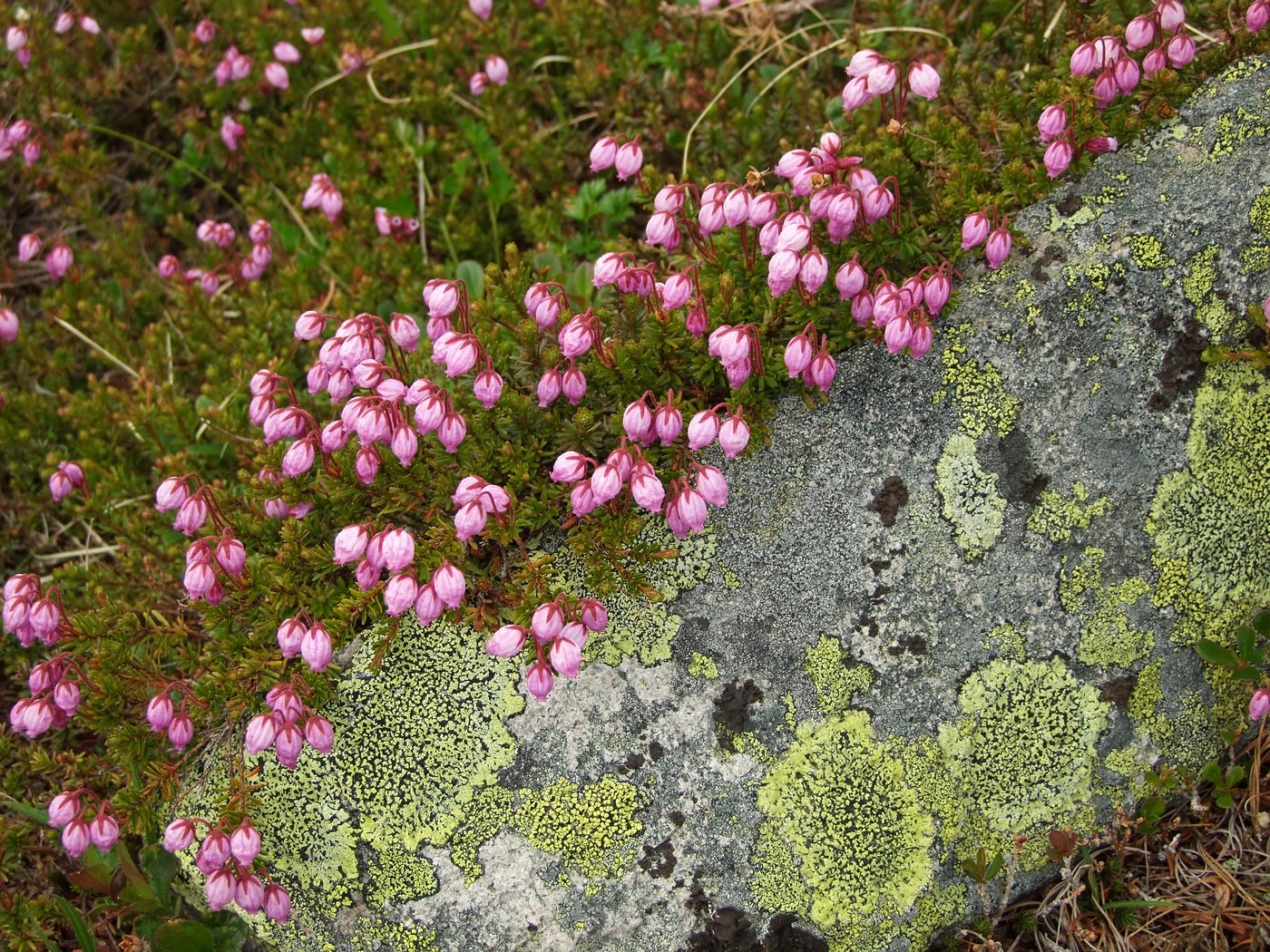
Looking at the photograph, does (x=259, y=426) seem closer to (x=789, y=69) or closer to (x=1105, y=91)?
(x=789, y=69)

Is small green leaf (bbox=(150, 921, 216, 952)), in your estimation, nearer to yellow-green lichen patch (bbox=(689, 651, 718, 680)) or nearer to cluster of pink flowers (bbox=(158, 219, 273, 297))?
yellow-green lichen patch (bbox=(689, 651, 718, 680))


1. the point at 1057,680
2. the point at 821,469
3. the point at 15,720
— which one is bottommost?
the point at 1057,680

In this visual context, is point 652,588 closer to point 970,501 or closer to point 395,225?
point 970,501

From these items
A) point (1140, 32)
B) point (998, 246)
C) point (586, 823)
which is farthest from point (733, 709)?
point (1140, 32)

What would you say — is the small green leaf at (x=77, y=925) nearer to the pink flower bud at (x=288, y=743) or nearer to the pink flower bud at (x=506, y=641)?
the pink flower bud at (x=288, y=743)

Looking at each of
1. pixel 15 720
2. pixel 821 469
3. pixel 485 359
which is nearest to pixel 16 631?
pixel 15 720

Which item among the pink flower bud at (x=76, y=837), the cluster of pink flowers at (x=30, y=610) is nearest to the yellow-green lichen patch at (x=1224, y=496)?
Result: the pink flower bud at (x=76, y=837)

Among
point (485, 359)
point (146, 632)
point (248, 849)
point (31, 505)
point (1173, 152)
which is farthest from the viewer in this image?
point (31, 505)
